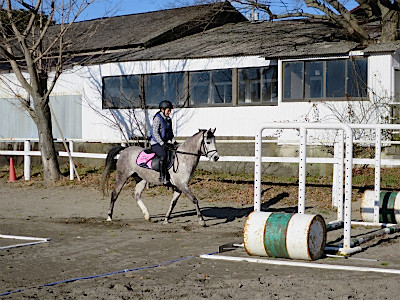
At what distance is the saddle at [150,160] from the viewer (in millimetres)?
15383

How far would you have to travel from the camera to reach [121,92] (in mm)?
30641

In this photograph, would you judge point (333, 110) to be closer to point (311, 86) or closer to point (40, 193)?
point (311, 86)

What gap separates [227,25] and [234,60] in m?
8.29

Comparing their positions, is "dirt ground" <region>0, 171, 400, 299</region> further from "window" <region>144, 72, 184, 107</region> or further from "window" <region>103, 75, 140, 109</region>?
"window" <region>103, 75, 140, 109</region>

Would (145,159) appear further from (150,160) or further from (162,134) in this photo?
(162,134)

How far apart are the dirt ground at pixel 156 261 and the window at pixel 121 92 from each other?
11507 millimetres

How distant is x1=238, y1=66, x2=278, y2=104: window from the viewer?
2659 cm

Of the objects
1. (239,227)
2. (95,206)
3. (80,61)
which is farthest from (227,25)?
(239,227)

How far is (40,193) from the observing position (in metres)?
22.6

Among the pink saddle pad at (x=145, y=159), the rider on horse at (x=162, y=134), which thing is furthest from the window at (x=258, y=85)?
the rider on horse at (x=162, y=134)

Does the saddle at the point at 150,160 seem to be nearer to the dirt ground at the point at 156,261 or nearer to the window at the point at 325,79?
the dirt ground at the point at 156,261

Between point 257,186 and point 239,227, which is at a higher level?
point 257,186

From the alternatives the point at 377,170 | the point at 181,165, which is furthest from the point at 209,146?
the point at 377,170

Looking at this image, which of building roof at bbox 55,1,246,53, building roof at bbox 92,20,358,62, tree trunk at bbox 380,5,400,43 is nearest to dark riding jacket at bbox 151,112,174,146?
building roof at bbox 92,20,358,62
